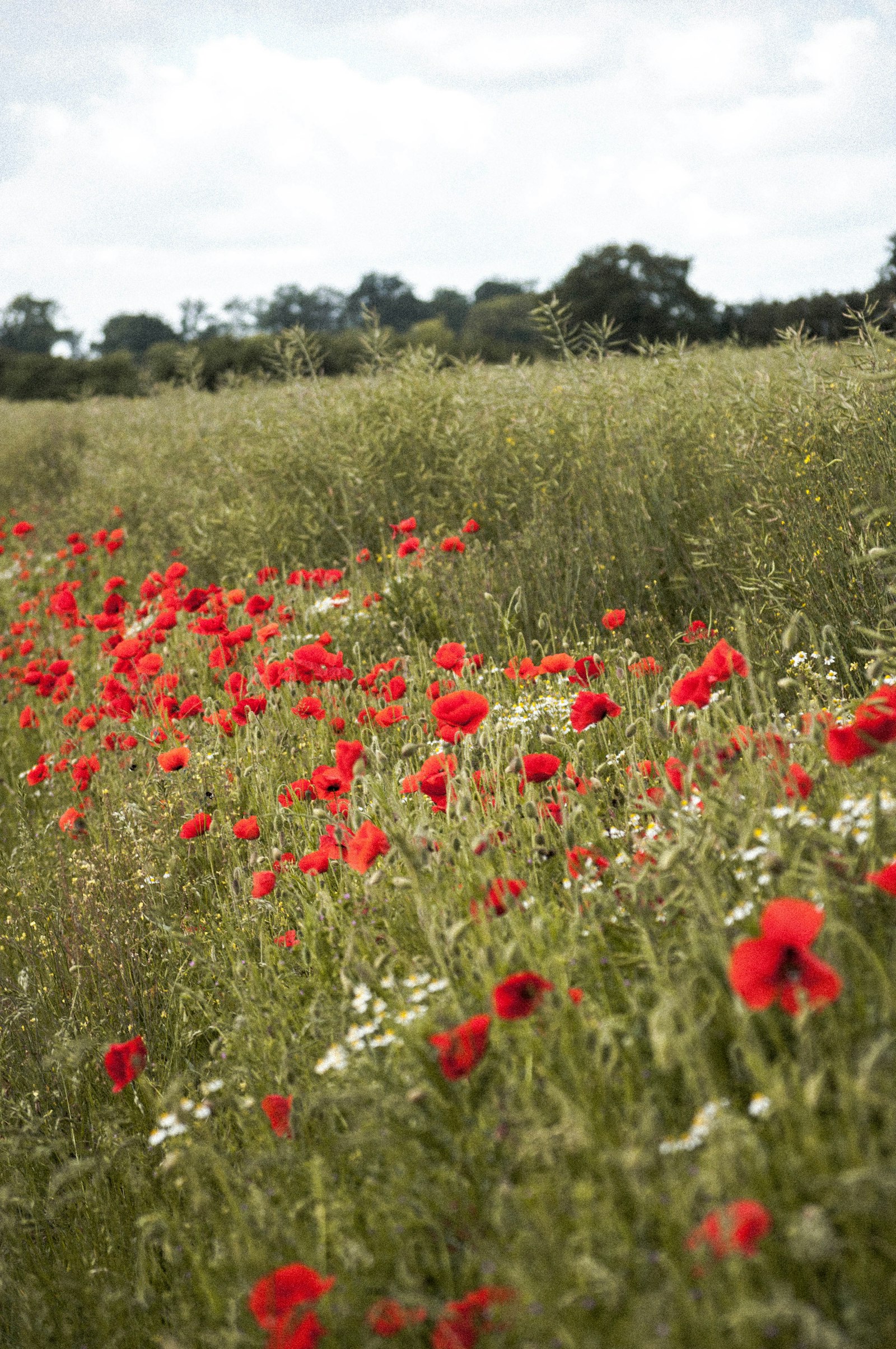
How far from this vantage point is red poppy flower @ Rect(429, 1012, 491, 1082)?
4.89ft

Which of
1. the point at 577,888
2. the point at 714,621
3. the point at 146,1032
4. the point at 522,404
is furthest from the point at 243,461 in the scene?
the point at 577,888

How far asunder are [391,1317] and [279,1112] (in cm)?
55

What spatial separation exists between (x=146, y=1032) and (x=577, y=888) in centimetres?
144

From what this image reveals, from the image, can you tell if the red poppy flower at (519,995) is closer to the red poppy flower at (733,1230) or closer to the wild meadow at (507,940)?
the wild meadow at (507,940)

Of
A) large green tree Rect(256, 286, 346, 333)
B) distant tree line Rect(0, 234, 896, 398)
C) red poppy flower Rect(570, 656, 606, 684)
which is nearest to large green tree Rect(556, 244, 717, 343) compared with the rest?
distant tree line Rect(0, 234, 896, 398)

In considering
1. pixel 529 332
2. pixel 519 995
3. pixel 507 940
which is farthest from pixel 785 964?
pixel 529 332

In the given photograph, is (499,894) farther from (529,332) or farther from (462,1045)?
(529,332)

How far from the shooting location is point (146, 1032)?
9.12 ft

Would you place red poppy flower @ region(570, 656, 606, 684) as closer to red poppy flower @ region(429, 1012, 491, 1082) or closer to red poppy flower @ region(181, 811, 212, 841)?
red poppy flower @ region(181, 811, 212, 841)

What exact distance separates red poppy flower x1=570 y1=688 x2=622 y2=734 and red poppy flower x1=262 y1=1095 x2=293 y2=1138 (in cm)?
100

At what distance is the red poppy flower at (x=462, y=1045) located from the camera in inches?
58.7

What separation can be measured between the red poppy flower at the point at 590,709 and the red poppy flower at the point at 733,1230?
1.23m

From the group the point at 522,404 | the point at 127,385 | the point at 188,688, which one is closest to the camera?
the point at 188,688

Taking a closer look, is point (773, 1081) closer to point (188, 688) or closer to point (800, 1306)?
point (800, 1306)
